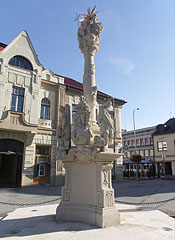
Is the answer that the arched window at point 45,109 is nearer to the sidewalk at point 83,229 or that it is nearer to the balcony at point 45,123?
the balcony at point 45,123

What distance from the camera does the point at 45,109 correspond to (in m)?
19.1

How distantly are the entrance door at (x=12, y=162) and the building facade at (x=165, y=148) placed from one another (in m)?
24.4

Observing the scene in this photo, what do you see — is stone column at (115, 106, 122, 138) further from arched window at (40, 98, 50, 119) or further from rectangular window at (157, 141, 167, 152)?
rectangular window at (157, 141, 167, 152)

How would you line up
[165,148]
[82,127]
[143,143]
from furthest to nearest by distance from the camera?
[143,143] < [165,148] < [82,127]

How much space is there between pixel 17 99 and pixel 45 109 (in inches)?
124

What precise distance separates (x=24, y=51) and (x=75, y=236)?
17010 millimetres

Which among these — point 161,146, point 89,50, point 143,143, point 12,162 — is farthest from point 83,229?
point 143,143

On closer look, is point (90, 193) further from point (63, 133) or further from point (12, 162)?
point (12, 162)

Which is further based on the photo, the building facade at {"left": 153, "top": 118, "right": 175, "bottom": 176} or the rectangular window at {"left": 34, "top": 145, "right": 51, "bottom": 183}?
the building facade at {"left": 153, "top": 118, "right": 175, "bottom": 176}

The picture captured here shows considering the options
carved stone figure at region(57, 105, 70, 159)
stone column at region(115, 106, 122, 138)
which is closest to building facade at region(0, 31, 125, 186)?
stone column at region(115, 106, 122, 138)

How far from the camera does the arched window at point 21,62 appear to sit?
1703cm

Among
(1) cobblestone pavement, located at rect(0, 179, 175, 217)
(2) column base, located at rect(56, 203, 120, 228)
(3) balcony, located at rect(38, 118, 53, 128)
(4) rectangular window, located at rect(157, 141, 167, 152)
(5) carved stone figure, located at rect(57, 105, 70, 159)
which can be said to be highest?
(3) balcony, located at rect(38, 118, 53, 128)

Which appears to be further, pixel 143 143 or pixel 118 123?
pixel 143 143

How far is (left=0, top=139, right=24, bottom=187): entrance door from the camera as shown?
1609 centimetres
